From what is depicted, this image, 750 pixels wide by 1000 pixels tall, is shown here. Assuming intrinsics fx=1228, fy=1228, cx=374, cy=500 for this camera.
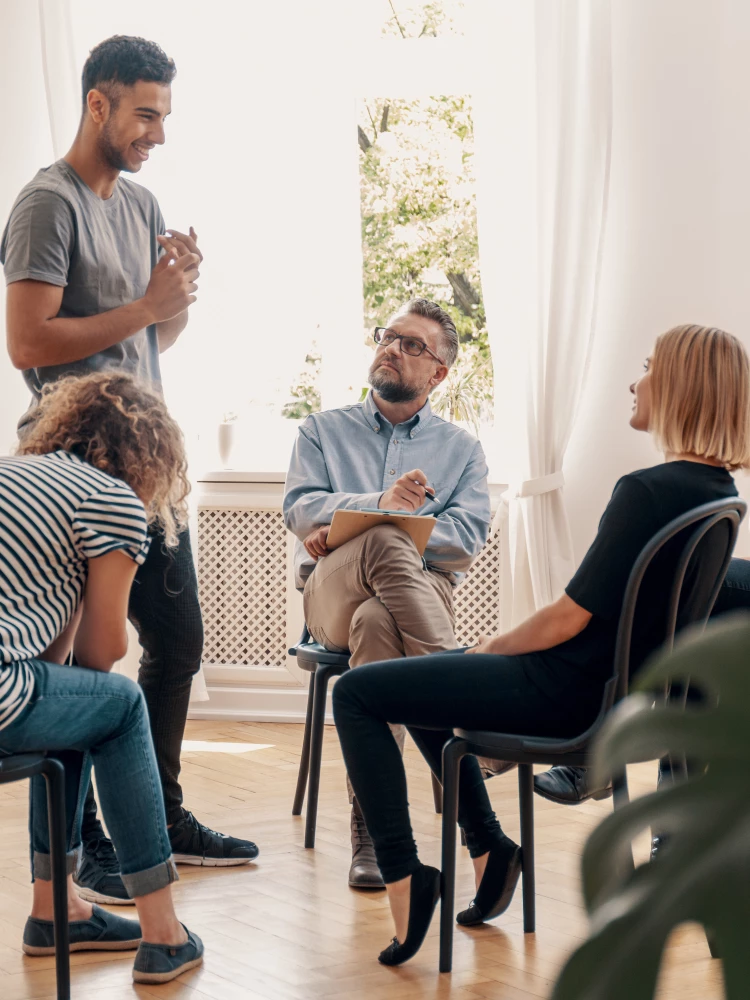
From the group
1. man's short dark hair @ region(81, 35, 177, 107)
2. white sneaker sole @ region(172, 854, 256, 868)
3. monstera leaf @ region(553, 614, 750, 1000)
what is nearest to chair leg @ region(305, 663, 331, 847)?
white sneaker sole @ region(172, 854, 256, 868)

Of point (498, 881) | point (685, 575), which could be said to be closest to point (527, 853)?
point (498, 881)

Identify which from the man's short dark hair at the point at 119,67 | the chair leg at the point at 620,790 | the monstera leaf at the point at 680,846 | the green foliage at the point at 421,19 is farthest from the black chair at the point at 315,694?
the green foliage at the point at 421,19

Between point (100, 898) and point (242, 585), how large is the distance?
189 centimetres

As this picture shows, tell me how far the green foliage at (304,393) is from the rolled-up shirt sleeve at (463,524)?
1.71 metres

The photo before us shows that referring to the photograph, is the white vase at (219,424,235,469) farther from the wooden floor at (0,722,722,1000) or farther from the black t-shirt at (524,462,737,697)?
the black t-shirt at (524,462,737,697)

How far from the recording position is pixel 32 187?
2.29 meters

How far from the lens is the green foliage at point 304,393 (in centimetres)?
448

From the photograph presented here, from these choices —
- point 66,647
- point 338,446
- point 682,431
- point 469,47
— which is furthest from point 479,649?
point 469,47

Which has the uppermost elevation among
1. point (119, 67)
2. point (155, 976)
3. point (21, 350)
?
point (119, 67)

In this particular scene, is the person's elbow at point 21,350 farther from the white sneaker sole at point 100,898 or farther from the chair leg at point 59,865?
the white sneaker sole at point 100,898

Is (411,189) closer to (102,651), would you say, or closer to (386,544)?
(386,544)

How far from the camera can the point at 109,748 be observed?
1.82 meters

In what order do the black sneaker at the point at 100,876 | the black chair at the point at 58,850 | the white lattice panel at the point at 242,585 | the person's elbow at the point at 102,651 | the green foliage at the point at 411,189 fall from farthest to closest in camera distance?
the green foliage at the point at 411,189, the white lattice panel at the point at 242,585, the black sneaker at the point at 100,876, the person's elbow at the point at 102,651, the black chair at the point at 58,850

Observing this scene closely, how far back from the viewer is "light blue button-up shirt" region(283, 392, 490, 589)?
108 inches
